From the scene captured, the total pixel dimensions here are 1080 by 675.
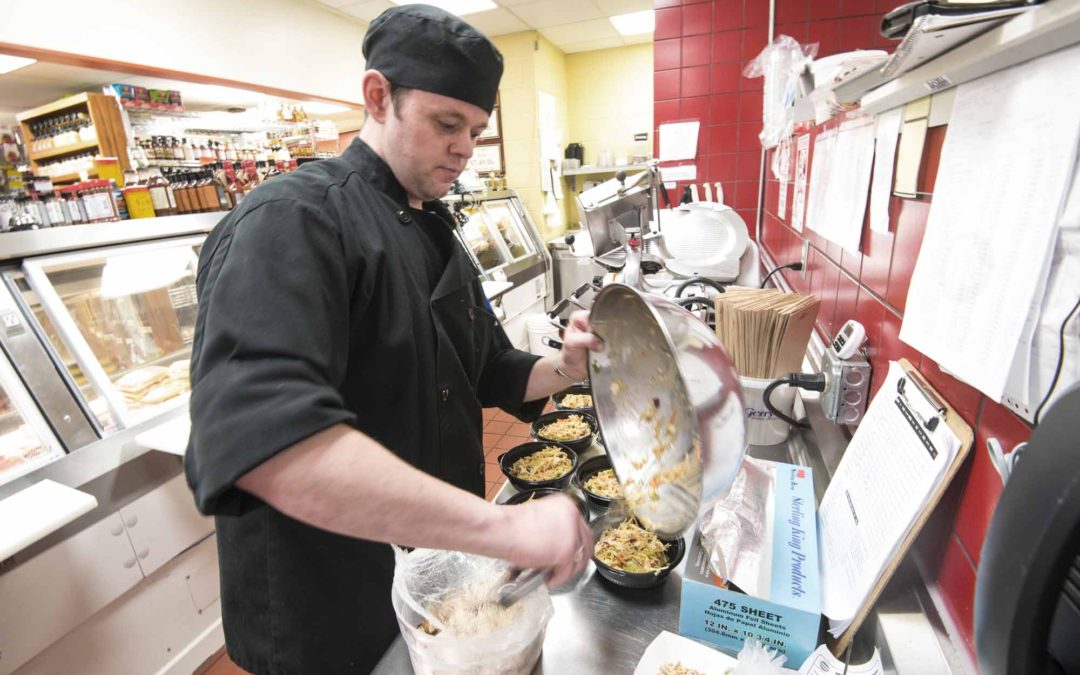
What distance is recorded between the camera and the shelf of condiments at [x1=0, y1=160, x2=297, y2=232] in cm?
193

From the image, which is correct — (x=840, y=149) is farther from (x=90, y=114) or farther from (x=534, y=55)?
(x=90, y=114)

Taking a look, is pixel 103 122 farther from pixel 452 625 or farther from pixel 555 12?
pixel 452 625

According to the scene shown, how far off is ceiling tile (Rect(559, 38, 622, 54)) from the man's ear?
19.0 feet

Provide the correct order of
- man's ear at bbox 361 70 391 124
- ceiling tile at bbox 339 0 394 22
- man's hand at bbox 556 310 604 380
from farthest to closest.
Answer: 1. ceiling tile at bbox 339 0 394 22
2. man's hand at bbox 556 310 604 380
3. man's ear at bbox 361 70 391 124

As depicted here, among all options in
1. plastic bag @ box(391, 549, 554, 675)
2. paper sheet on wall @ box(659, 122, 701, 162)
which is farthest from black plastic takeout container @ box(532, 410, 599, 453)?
paper sheet on wall @ box(659, 122, 701, 162)

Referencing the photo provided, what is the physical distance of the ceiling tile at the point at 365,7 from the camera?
444cm

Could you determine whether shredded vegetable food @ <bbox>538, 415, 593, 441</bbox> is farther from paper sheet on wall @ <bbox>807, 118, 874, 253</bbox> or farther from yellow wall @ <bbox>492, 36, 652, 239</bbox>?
yellow wall @ <bbox>492, 36, 652, 239</bbox>

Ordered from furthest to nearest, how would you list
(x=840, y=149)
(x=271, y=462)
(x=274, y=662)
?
(x=840, y=149) < (x=274, y=662) < (x=271, y=462)

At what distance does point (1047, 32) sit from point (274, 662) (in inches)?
59.7

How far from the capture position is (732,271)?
276 centimetres

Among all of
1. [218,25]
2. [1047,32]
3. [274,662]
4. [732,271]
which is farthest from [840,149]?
[218,25]

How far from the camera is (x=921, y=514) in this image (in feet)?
2.33

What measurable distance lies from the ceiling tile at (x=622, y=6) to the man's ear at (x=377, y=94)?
461 centimetres

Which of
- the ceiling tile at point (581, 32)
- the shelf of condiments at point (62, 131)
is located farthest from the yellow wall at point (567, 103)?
the shelf of condiments at point (62, 131)
